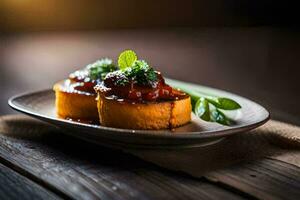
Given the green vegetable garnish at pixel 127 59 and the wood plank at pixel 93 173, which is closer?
the wood plank at pixel 93 173

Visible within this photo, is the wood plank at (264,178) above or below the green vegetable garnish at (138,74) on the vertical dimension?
below

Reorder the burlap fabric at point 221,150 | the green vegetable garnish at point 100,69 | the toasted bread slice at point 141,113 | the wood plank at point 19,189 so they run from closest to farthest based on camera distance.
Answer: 1. the wood plank at point 19,189
2. the burlap fabric at point 221,150
3. the toasted bread slice at point 141,113
4. the green vegetable garnish at point 100,69

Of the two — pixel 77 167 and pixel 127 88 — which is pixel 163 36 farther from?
pixel 77 167

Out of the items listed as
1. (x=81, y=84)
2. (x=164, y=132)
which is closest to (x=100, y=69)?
(x=81, y=84)

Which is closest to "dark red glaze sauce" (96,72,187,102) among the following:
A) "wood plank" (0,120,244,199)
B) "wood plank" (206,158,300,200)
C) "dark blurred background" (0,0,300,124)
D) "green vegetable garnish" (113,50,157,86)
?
"green vegetable garnish" (113,50,157,86)

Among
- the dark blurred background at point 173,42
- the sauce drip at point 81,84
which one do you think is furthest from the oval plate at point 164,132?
the dark blurred background at point 173,42

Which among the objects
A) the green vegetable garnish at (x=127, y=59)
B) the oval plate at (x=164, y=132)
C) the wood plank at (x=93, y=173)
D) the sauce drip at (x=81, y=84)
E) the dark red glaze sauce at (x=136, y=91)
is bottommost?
the wood plank at (x=93, y=173)

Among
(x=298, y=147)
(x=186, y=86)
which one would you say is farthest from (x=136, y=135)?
(x=186, y=86)

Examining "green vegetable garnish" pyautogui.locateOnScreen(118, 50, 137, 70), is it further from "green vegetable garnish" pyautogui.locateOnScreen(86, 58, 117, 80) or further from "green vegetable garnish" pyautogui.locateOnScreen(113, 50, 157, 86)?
"green vegetable garnish" pyautogui.locateOnScreen(86, 58, 117, 80)

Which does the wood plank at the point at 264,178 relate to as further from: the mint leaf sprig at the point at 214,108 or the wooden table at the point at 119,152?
the mint leaf sprig at the point at 214,108

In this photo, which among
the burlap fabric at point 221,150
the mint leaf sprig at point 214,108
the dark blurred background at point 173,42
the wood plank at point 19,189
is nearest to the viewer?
the wood plank at point 19,189
